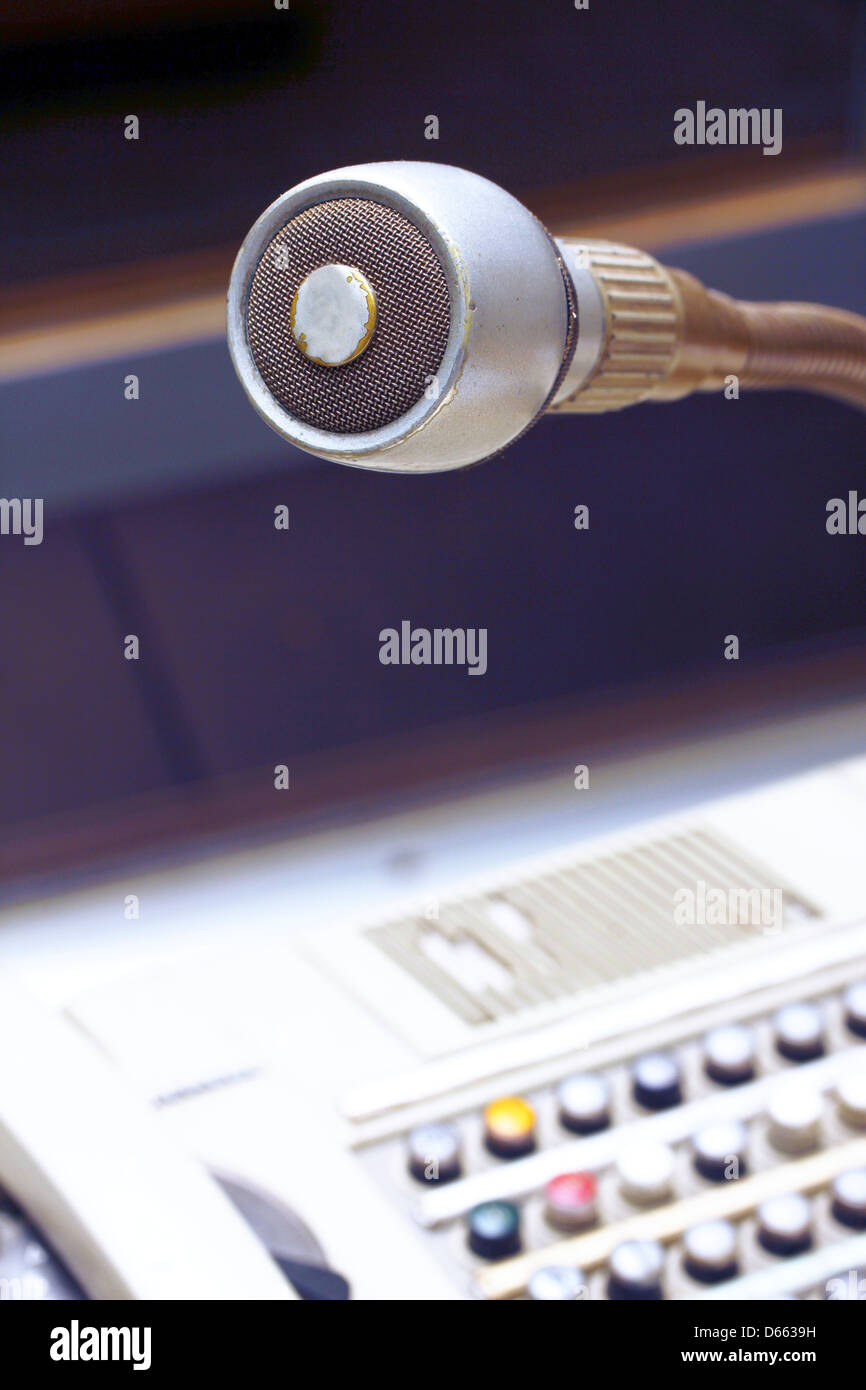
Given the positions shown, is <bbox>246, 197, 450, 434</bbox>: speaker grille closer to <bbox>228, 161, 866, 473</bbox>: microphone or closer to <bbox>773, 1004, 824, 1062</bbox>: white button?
<bbox>228, 161, 866, 473</bbox>: microphone

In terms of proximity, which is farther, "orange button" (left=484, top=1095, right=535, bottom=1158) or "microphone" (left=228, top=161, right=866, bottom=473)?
"orange button" (left=484, top=1095, right=535, bottom=1158)

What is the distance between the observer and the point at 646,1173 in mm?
738

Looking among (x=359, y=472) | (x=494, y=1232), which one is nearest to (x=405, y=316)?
(x=494, y=1232)

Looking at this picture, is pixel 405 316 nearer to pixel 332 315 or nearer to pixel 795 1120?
pixel 332 315

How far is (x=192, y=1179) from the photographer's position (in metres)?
0.62

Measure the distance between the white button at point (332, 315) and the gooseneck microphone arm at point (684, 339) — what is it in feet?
0.25

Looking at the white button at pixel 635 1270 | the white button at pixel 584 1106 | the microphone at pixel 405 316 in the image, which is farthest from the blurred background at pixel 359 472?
the microphone at pixel 405 316

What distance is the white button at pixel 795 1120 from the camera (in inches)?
29.8

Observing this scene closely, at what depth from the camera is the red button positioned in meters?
0.73

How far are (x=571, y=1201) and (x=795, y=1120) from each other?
0.44 feet

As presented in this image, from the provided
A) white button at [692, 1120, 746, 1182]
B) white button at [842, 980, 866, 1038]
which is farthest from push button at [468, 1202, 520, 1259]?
white button at [842, 980, 866, 1038]

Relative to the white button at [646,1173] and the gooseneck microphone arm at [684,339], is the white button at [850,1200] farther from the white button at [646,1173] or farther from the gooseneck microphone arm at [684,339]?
the gooseneck microphone arm at [684,339]

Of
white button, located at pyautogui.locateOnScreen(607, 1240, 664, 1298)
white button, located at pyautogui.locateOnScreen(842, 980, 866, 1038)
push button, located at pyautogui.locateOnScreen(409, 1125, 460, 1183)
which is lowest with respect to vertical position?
white button, located at pyautogui.locateOnScreen(607, 1240, 664, 1298)

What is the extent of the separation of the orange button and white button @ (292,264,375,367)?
0.53 m
